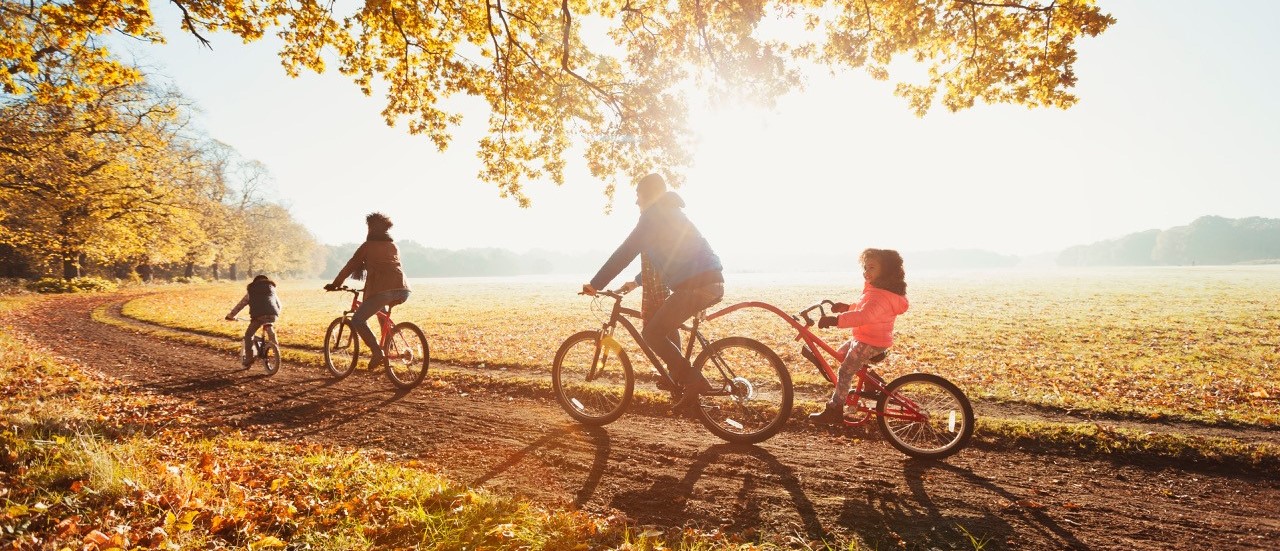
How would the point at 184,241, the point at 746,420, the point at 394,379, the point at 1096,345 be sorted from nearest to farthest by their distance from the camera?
the point at 746,420, the point at 394,379, the point at 1096,345, the point at 184,241

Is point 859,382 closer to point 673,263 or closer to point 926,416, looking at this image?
point 926,416

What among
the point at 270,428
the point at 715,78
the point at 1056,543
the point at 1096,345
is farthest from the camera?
the point at 1096,345

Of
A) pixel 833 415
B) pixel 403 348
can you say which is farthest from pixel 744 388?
pixel 403 348

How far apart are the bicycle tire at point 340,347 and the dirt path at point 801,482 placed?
182 centimetres

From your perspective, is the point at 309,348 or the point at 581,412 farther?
the point at 309,348

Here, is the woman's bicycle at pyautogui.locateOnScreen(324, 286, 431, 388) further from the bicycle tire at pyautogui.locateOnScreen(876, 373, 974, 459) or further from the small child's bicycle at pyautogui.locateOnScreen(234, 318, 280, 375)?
the bicycle tire at pyautogui.locateOnScreen(876, 373, 974, 459)

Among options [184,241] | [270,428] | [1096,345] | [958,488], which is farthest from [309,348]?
[184,241]

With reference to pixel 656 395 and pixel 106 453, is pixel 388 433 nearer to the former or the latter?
pixel 106 453

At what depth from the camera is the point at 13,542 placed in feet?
9.98

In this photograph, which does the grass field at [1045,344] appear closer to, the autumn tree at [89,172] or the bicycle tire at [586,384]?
the bicycle tire at [586,384]

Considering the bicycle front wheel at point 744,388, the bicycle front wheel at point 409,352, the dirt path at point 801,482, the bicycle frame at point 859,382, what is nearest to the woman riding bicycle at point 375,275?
the bicycle front wheel at point 409,352

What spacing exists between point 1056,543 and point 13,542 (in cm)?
664

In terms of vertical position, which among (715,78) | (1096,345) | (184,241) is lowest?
(1096,345)

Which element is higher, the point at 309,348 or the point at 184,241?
the point at 184,241
